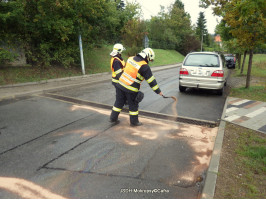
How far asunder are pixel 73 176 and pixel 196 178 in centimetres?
184

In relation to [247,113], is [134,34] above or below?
above

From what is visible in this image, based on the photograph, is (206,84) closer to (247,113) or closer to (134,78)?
(247,113)

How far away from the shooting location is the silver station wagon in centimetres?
796

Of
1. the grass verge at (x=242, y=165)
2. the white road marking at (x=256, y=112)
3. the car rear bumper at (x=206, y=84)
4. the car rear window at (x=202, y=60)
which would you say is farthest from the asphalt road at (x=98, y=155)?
the car rear window at (x=202, y=60)

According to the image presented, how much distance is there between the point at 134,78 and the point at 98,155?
6.16 feet

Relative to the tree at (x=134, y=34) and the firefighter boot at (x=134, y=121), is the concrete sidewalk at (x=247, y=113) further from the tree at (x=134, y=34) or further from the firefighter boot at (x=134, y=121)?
the tree at (x=134, y=34)

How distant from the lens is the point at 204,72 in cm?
A: 802

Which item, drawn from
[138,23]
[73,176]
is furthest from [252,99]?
[138,23]

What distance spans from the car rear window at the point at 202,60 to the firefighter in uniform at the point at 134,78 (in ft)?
13.4

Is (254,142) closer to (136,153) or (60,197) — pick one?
(136,153)

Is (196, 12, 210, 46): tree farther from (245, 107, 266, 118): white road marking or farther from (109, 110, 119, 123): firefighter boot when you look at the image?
(109, 110, 119, 123): firefighter boot

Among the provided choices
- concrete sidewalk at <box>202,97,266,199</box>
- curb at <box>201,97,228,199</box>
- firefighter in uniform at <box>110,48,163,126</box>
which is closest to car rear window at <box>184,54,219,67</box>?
concrete sidewalk at <box>202,97,266,199</box>

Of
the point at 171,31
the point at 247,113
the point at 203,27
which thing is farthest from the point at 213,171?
the point at 203,27

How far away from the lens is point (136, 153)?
151 inches
